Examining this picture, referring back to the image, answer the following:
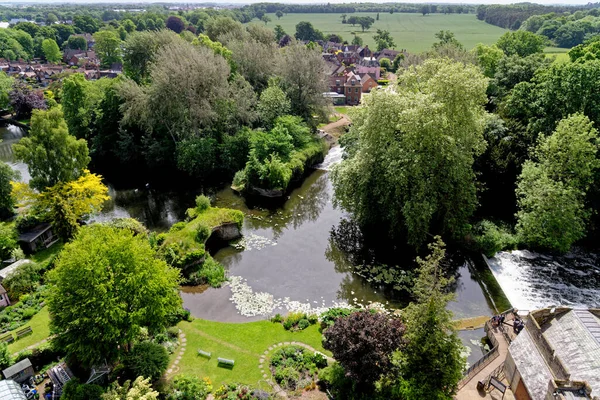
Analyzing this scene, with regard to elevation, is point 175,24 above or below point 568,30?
above

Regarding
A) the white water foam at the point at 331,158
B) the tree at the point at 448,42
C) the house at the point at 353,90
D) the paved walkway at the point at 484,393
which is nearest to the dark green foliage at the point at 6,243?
the paved walkway at the point at 484,393

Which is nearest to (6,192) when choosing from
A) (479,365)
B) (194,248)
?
(194,248)

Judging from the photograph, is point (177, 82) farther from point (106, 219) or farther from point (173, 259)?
point (173, 259)

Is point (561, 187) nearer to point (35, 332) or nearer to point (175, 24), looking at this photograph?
point (35, 332)

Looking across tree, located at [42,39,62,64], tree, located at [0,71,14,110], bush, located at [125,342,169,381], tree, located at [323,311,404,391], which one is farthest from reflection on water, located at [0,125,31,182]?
tree, located at [42,39,62,64]

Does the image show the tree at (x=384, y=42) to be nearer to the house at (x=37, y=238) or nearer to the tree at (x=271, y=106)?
the tree at (x=271, y=106)

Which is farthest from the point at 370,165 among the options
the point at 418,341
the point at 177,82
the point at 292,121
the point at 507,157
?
the point at 177,82
